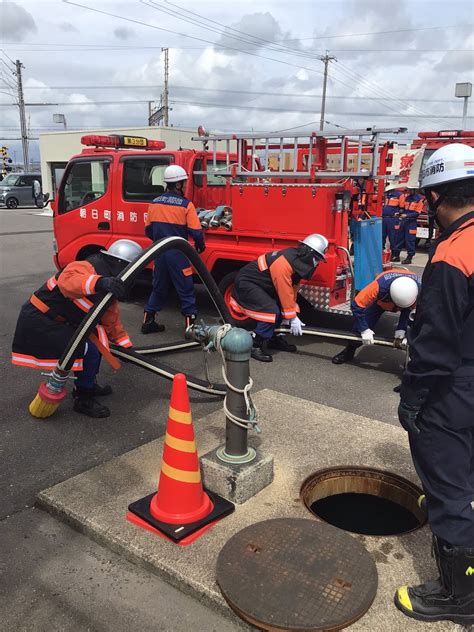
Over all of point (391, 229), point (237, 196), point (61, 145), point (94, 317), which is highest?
point (61, 145)

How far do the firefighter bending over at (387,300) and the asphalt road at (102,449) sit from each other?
1.44 feet

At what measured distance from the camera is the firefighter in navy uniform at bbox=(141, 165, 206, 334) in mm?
6191

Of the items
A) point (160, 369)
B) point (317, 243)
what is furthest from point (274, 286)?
point (160, 369)

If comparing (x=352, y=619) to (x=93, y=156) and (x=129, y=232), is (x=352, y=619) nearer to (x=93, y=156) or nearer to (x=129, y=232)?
(x=129, y=232)

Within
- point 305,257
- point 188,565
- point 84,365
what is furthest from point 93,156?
point 188,565

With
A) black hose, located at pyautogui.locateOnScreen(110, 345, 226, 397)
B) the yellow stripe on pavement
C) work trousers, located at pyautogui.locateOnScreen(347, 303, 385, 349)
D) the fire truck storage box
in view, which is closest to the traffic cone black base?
the yellow stripe on pavement

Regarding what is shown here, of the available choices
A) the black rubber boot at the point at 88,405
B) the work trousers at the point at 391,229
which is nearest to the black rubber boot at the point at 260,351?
the black rubber boot at the point at 88,405

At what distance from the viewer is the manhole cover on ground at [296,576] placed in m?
2.21

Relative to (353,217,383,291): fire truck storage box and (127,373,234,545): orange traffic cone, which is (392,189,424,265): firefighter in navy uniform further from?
(127,373,234,545): orange traffic cone

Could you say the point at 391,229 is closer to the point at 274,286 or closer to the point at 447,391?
the point at 274,286

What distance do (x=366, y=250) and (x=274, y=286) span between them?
4.86 feet

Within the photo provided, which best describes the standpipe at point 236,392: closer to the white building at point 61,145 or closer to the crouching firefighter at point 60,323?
the crouching firefighter at point 60,323

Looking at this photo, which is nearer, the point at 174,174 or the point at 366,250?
the point at 174,174

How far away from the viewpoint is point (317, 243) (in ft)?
17.9
